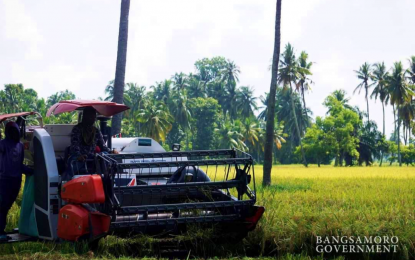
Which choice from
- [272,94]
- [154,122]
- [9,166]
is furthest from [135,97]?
[9,166]

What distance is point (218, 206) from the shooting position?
790 cm

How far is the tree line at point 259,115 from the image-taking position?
2665 inches

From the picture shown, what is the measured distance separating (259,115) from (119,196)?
81988mm

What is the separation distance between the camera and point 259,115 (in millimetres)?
89375

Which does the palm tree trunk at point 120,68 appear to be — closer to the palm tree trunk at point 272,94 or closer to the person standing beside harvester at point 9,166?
the palm tree trunk at point 272,94

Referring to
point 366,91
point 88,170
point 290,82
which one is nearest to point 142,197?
point 88,170

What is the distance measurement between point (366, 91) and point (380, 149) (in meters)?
8.38

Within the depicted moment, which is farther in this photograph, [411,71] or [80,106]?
[411,71]

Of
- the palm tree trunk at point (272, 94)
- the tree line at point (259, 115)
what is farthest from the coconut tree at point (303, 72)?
the palm tree trunk at point (272, 94)

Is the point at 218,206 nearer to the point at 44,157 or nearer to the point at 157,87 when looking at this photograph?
the point at 44,157

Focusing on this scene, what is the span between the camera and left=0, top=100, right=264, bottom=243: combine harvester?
24.5ft

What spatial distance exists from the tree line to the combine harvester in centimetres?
4338

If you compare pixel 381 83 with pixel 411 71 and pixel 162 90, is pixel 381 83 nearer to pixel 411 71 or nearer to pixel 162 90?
pixel 411 71

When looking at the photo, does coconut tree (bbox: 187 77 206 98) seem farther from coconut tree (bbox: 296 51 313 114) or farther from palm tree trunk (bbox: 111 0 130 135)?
palm tree trunk (bbox: 111 0 130 135)
